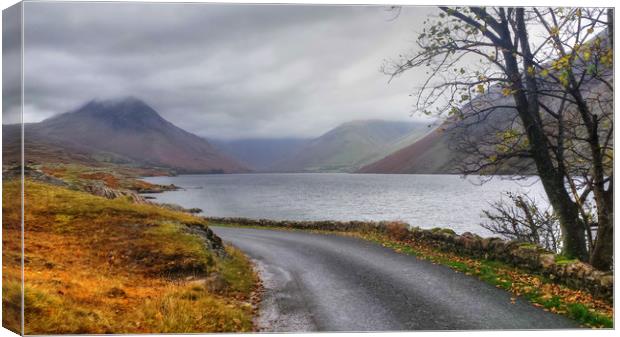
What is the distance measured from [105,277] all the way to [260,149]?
577 centimetres

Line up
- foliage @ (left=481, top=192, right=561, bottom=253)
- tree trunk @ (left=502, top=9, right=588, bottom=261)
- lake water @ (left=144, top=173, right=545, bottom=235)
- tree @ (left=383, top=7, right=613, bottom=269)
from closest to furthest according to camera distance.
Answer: tree @ (left=383, top=7, right=613, bottom=269)
tree trunk @ (left=502, top=9, right=588, bottom=261)
lake water @ (left=144, top=173, right=545, bottom=235)
foliage @ (left=481, top=192, right=561, bottom=253)

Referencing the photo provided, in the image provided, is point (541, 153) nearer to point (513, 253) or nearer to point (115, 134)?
point (513, 253)

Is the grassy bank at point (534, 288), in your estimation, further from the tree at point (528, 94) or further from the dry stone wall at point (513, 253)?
the tree at point (528, 94)

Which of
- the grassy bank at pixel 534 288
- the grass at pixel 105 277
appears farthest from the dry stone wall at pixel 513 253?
the grass at pixel 105 277

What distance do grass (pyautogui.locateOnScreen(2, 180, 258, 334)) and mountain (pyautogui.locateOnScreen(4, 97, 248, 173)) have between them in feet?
3.46

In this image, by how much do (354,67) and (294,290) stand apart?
524 centimetres

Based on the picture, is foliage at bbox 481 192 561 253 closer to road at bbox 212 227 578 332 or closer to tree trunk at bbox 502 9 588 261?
tree trunk at bbox 502 9 588 261

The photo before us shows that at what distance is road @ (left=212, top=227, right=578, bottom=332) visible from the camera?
8.27 meters

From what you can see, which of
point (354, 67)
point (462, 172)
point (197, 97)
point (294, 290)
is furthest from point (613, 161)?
point (197, 97)

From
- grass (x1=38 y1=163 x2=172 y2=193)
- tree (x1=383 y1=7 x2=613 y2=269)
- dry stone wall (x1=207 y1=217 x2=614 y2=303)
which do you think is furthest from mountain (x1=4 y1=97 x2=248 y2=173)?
dry stone wall (x1=207 y1=217 x2=614 y2=303)

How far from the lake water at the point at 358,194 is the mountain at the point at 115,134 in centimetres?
105

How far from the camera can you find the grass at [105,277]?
788 cm

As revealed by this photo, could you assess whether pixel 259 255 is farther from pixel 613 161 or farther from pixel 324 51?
pixel 613 161

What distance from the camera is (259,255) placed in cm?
1502
